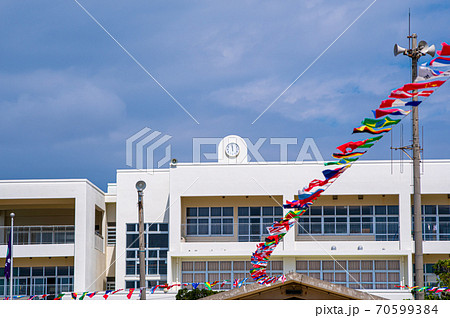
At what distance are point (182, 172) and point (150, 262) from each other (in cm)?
490

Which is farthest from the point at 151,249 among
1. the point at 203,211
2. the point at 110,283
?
the point at 110,283

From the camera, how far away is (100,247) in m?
38.4

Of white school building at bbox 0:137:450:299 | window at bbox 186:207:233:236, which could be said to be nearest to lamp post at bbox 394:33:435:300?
white school building at bbox 0:137:450:299

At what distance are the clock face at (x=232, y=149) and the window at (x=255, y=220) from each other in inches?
111

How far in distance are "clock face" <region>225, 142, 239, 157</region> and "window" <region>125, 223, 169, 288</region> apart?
490cm

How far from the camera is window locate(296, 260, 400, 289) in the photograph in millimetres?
34562

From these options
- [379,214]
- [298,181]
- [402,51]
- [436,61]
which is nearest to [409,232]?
[379,214]

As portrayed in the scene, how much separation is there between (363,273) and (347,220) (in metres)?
2.95

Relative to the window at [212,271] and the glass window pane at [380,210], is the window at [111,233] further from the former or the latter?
the glass window pane at [380,210]

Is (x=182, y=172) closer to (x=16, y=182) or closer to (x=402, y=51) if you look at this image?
(x=16, y=182)

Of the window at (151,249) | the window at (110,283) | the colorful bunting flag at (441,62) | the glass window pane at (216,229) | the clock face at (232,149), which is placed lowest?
the window at (110,283)

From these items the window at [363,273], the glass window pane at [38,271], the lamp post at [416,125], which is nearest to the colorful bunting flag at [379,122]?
the lamp post at [416,125]

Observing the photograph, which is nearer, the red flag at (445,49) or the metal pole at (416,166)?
the red flag at (445,49)

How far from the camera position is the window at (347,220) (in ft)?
118
